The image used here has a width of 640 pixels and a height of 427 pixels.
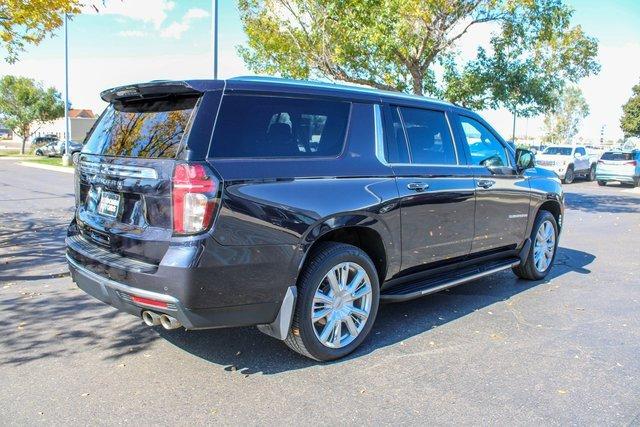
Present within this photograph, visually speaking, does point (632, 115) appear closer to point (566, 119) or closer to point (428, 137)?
point (566, 119)

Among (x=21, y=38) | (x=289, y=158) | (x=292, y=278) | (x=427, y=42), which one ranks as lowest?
A: (x=292, y=278)

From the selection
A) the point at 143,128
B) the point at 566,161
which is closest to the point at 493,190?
the point at 143,128

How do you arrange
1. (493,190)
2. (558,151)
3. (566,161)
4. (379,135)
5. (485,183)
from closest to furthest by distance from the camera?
(379,135)
(485,183)
(493,190)
(566,161)
(558,151)

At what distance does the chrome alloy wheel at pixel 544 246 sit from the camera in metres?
6.23

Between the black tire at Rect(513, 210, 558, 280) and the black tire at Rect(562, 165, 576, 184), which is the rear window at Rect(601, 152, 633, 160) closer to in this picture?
the black tire at Rect(562, 165, 576, 184)

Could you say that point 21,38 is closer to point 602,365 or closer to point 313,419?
point 313,419

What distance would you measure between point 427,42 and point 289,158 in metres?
10.0

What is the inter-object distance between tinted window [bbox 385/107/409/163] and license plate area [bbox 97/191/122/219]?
205cm

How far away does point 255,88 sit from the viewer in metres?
3.57

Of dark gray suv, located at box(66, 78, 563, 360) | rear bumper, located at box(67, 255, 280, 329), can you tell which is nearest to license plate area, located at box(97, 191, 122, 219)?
dark gray suv, located at box(66, 78, 563, 360)

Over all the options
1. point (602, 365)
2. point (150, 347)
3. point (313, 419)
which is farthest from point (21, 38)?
point (602, 365)

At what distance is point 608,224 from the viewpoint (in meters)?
11.6

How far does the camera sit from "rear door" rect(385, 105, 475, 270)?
4352 millimetres

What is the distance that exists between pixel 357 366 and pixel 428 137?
2.10m
